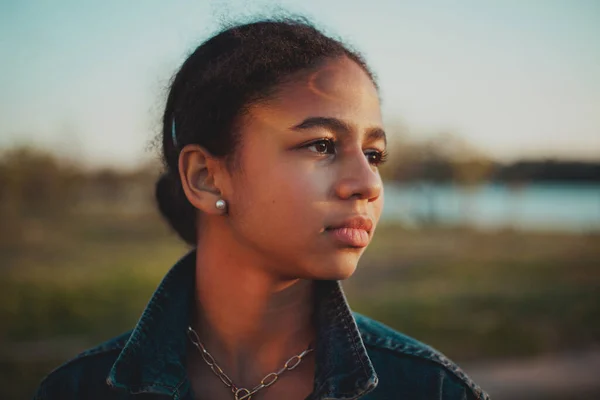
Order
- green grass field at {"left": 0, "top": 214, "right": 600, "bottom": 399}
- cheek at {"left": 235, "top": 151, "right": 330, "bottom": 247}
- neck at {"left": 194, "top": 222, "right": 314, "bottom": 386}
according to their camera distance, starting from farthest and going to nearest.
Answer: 1. green grass field at {"left": 0, "top": 214, "right": 600, "bottom": 399}
2. neck at {"left": 194, "top": 222, "right": 314, "bottom": 386}
3. cheek at {"left": 235, "top": 151, "right": 330, "bottom": 247}

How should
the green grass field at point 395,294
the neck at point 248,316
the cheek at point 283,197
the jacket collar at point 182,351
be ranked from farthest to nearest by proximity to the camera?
the green grass field at point 395,294, the neck at point 248,316, the jacket collar at point 182,351, the cheek at point 283,197

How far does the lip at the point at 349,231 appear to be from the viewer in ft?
5.78

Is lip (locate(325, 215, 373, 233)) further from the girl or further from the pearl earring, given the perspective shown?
the pearl earring

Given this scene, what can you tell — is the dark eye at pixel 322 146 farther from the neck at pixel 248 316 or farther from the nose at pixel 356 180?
the neck at pixel 248 316

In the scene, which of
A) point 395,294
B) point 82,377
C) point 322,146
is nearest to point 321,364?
point 322,146

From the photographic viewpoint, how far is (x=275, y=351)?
6.65 ft

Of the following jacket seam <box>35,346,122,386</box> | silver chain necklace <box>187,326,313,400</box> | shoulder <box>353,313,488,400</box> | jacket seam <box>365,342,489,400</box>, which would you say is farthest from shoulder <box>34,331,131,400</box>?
jacket seam <box>365,342,489,400</box>

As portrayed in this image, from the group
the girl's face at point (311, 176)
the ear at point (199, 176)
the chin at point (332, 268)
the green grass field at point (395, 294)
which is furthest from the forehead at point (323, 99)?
the green grass field at point (395, 294)

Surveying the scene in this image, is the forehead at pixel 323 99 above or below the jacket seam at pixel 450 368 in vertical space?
above

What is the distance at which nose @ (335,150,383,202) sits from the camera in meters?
1.75

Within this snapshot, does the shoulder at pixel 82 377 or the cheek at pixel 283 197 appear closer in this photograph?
the cheek at pixel 283 197

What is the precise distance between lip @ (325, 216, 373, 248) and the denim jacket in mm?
375

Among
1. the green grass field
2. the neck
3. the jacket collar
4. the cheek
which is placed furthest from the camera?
the green grass field

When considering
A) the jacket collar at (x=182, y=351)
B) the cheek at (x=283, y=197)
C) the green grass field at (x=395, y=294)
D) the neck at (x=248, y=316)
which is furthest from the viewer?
the green grass field at (x=395, y=294)
